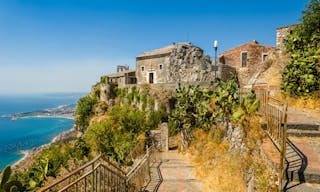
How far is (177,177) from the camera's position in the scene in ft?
33.9

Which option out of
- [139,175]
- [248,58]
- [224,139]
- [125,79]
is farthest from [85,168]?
[125,79]

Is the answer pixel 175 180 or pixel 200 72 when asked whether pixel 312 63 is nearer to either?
pixel 175 180

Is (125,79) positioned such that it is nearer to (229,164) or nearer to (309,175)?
(229,164)

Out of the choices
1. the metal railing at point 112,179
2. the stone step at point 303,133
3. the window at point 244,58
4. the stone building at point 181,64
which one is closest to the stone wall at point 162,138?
the metal railing at point 112,179

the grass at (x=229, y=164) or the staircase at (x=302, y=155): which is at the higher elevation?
the staircase at (x=302, y=155)

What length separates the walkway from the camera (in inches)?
348

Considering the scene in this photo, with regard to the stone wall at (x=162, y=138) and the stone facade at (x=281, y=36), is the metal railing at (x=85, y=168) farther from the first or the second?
the stone facade at (x=281, y=36)

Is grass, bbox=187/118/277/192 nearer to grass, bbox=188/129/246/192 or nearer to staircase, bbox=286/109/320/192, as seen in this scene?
grass, bbox=188/129/246/192

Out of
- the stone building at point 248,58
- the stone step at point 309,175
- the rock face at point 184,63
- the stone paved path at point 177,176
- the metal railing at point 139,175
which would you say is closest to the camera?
the stone step at point 309,175

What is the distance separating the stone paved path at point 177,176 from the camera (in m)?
8.84

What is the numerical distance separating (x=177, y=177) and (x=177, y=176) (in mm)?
165

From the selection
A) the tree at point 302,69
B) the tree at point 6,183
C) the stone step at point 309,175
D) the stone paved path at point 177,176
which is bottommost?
the stone paved path at point 177,176

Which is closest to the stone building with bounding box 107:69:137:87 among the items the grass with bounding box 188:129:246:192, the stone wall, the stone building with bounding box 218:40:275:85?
the stone building with bounding box 218:40:275:85

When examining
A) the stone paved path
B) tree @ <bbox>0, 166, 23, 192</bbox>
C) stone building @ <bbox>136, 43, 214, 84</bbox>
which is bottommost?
the stone paved path
